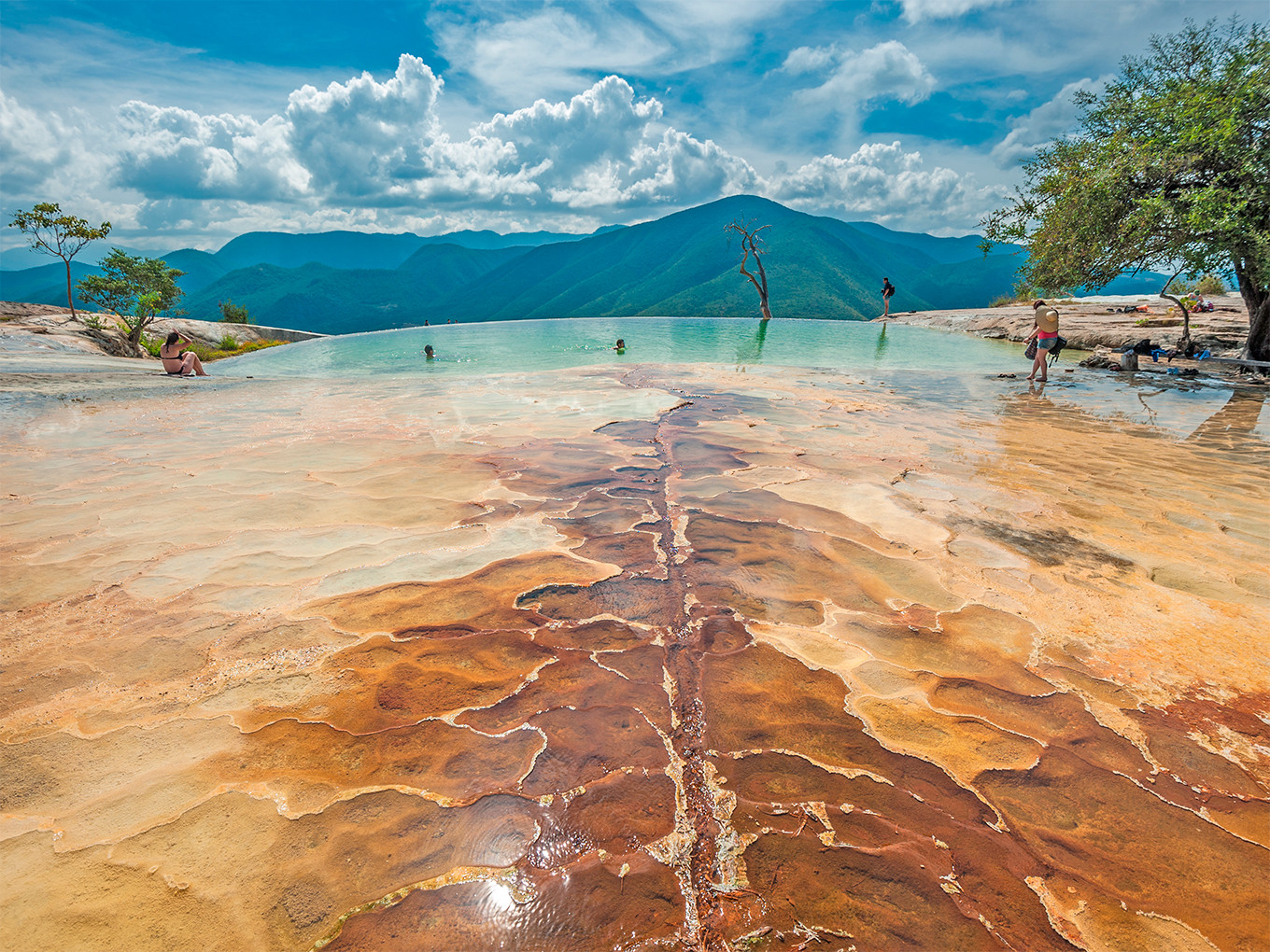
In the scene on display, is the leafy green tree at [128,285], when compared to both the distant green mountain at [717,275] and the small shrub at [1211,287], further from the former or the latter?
the distant green mountain at [717,275]

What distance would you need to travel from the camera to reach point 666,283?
124 m

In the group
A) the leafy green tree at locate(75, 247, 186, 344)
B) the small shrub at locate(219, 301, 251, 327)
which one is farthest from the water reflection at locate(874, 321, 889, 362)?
the small shrub at locate(219, 301, 251, 327)

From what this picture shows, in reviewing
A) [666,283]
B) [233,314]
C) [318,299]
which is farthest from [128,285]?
[318,299]

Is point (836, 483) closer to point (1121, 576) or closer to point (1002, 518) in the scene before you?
point (1002, 518)

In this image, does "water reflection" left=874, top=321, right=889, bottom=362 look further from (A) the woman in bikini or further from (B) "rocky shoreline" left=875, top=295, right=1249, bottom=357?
(A) the woman in bikini

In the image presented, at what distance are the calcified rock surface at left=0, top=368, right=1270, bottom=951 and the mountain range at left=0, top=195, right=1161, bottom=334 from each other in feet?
254

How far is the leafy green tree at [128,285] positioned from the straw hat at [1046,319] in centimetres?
3150

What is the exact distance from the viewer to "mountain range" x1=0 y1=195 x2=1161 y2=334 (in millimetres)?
93062

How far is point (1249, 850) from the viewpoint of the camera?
1.74 metres

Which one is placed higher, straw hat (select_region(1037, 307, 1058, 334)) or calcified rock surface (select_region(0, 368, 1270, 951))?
straw hat (select_region(1037, 307, 1058, 334))

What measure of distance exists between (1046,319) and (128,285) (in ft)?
118

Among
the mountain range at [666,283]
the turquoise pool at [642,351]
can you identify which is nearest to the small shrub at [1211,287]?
the turquoise pool at [642,351]

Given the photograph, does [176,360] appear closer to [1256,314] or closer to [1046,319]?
[1046,319]

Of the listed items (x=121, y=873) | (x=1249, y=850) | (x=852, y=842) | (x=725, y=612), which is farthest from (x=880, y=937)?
(x=121, y=873)
